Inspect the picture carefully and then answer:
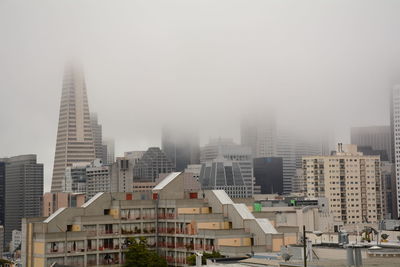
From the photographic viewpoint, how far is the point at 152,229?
484ft

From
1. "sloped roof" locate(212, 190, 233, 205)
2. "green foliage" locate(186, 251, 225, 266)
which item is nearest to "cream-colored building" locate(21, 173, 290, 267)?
"sloped roof" locate(212, 190, 233, 205)

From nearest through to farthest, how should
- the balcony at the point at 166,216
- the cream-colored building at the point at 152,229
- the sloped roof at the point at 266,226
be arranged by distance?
the sloped roof at the point at 266,226, the cream-colored building at the point at 152,229, the balcony at the point at 166,216

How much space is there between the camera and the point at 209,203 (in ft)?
473

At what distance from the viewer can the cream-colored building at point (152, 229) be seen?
131 m

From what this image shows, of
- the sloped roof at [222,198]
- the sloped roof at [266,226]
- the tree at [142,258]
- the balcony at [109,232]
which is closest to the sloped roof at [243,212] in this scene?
the sloped roof at [266,226]

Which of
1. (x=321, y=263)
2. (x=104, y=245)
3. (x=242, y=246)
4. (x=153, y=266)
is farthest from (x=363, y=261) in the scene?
(x=104, y=245)

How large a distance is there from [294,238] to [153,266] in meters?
22.1

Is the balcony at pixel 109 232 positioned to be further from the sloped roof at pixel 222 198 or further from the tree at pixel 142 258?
the sloped roof at pixel 222 198

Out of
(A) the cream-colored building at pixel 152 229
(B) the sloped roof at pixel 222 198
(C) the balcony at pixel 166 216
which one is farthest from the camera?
(C) the balcony at pixel 166 216

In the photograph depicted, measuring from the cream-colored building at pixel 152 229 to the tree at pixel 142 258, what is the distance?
5.92 m

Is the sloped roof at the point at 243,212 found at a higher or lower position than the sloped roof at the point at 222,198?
lower

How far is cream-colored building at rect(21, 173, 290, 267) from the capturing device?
13062 cm

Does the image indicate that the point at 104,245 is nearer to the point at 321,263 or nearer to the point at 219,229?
the point at 219,229

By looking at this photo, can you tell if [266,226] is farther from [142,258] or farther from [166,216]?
[166,216]
